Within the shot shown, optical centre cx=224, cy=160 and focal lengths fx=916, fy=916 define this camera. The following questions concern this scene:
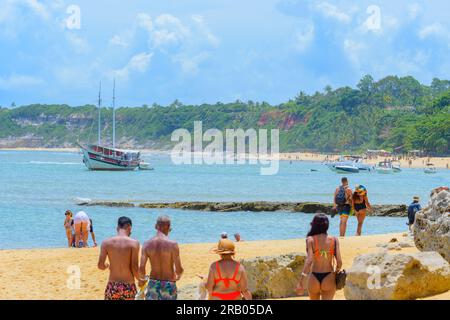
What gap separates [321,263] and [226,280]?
1374 millimetres

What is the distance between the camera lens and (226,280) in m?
8.80

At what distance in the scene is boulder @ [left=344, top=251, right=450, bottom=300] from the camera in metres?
11.3

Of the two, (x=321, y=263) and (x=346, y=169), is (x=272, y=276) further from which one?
(x=346, y=169)

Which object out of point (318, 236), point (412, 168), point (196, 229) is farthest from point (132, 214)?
point (412, 168)

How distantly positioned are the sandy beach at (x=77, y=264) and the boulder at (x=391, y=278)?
11.3 inches

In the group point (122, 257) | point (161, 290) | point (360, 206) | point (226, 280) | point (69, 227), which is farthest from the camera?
point (69, 227)

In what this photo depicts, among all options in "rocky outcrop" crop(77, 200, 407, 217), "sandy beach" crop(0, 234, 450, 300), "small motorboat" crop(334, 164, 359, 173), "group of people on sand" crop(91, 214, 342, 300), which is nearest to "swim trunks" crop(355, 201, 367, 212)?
"sandy beach" crop(0, 234, 450, 300)

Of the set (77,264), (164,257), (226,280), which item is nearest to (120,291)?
(164,257)

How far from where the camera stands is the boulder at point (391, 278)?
11.3m

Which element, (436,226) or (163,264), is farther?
(436,226)

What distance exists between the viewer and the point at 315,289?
9.72 m

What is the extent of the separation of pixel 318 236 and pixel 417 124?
131 meters

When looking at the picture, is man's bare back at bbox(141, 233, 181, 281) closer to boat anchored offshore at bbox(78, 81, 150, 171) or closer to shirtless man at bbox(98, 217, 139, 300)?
shirtless man at bbox(98, 217, 139, 300)
